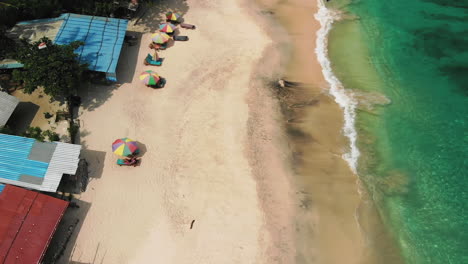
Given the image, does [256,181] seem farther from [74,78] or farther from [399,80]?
[399,80]

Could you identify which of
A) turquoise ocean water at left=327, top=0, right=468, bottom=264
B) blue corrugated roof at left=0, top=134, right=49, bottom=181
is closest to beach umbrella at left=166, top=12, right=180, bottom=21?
turquoise ocean water at left=327, top=0, right=468, bottom=264

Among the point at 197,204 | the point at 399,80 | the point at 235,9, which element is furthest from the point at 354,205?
the point at 235,9

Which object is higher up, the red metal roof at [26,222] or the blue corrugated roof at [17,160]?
the blue corrugated roof at [17,160]

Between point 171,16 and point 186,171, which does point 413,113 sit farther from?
point 171,16

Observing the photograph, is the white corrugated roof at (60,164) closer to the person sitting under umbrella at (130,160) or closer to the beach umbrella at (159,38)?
the person sitting under umbrella at (130,160)

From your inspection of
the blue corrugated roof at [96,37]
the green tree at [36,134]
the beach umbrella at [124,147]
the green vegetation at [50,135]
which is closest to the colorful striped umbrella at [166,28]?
the blue corrugated roof at [96,37]

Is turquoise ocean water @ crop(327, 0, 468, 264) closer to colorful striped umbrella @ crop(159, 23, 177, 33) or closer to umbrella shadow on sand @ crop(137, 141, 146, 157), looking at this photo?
umbrella shadow on sand @ crop(137, 141, 146, 157)

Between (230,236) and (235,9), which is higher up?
(235,9)
